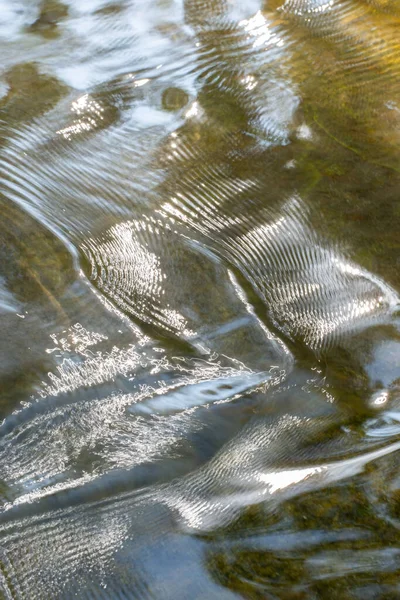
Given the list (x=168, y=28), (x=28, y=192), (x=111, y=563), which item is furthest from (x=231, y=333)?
(x=168, y=28)

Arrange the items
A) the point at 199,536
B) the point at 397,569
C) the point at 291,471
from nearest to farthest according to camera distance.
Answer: the point at 397,569
the point at 199,536
the point at 291,471

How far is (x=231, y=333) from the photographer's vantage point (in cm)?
252

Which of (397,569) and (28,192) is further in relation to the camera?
(28,192)

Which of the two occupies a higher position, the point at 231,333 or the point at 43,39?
the point at 43,39

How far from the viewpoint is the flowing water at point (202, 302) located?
74.2 inches

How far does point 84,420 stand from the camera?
2.18 meters

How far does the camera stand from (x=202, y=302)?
102 inches

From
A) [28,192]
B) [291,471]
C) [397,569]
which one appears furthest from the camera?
[28,192]

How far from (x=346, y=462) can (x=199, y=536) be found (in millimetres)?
583

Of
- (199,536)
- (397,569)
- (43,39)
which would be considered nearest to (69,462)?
(199,536)

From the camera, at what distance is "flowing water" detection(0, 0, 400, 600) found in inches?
74.2

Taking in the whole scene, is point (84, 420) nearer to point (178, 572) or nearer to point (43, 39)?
point (178, 572)

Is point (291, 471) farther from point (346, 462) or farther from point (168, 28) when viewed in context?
point (168, 28)

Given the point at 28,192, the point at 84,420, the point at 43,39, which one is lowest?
the point at 84,420
